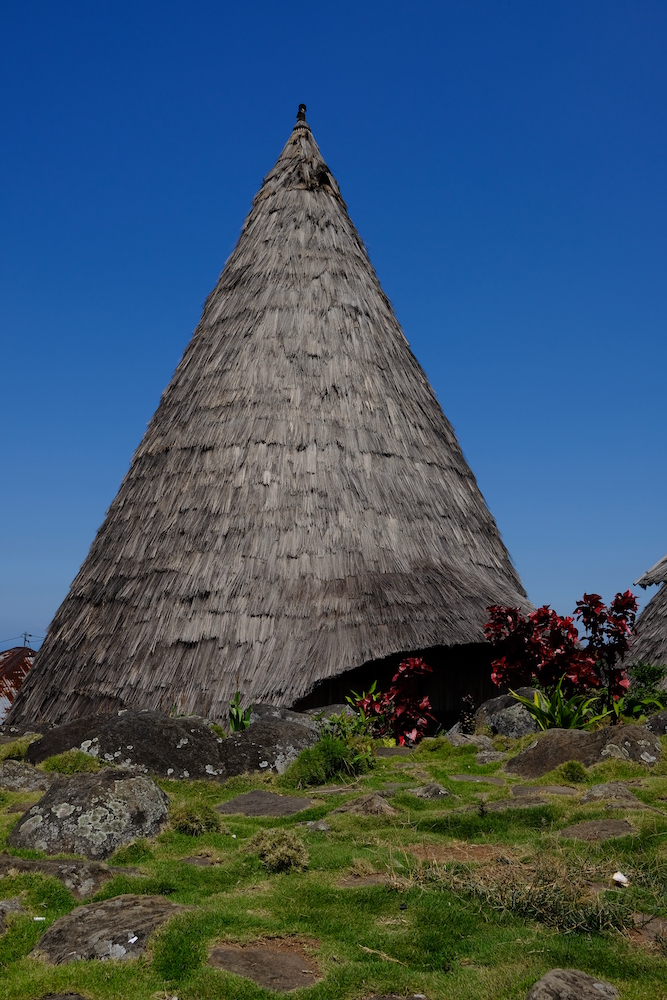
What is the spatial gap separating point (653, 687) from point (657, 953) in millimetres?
10769

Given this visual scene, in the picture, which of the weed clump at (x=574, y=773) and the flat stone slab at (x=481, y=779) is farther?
the flat stone slab at (x=481, y=779)

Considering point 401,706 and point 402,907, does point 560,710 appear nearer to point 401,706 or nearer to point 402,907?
point 401,706

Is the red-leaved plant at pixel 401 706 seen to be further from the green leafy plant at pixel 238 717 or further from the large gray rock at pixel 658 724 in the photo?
the large gray rock at pixel 658 724

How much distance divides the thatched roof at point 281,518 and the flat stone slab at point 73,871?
5.59m

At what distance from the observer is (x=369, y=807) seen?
6.32m

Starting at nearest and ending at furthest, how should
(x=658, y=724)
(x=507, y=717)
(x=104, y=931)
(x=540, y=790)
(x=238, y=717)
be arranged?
1. (x=104, y=931)
2. (x=540, y=790)
3. (x=658, y=724)
4. (x=238, y=717)
5. (x=507, y=717)

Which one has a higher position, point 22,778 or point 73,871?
point 22,778

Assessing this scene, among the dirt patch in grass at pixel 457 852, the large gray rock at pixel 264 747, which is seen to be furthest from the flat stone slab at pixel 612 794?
the large gray rock at pixel 264 747

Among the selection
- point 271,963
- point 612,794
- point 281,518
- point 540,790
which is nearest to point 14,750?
point 281,518

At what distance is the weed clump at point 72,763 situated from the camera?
24.8 ft

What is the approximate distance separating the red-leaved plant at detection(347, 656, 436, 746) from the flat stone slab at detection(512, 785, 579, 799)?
3.34 metres

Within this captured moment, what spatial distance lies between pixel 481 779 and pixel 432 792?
1052mm

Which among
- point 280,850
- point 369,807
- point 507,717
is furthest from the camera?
point 507,717

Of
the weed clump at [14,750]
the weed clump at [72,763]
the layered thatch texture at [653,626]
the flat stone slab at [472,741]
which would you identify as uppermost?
the layered thatch texture at [653,626]
